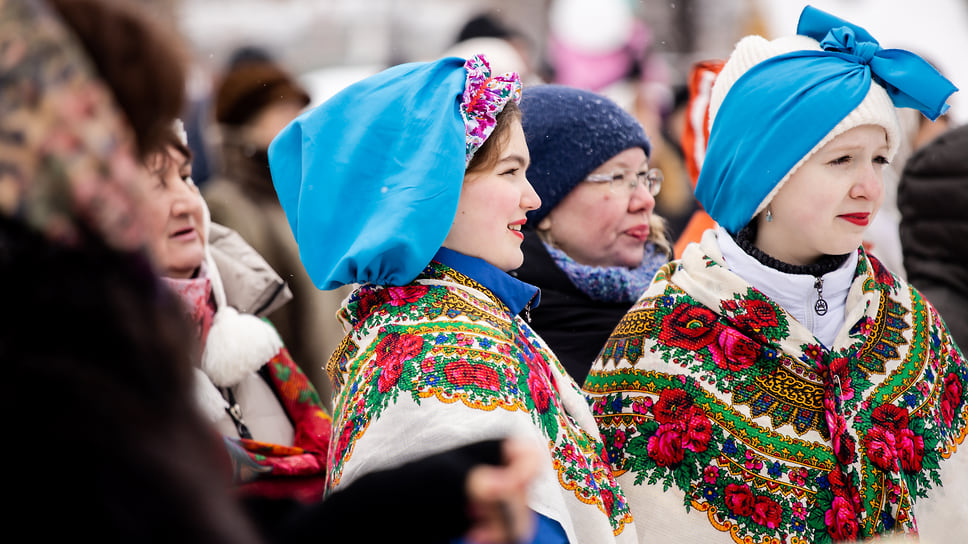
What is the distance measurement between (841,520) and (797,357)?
1.36 feet

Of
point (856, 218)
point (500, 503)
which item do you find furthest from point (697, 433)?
point (500, 503)

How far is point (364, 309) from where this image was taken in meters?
2.28

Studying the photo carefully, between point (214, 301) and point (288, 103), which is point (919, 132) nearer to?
point (288, 103)

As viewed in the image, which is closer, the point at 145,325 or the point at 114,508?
the point at 114,508

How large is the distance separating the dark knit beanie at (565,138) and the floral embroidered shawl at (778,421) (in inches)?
26.8

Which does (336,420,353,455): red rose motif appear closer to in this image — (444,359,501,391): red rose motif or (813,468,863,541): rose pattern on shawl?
(444,359,501,391): red rose motif

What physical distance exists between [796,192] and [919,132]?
282 cm

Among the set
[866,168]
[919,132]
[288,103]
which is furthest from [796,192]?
[288,103]

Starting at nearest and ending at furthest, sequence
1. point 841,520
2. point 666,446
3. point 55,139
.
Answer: point 55,139, point 841,520, point 666,446

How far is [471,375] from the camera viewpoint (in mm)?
1990

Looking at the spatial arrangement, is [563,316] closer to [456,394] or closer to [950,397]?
[950,397]

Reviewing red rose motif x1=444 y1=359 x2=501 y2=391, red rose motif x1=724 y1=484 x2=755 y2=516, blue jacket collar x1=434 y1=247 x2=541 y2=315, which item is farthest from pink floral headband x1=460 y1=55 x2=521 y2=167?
red rose motif x1=724 y1=484 x2=755 y2=516

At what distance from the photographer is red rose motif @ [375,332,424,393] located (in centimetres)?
202

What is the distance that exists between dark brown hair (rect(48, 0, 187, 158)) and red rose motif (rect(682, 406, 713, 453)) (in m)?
1.74
